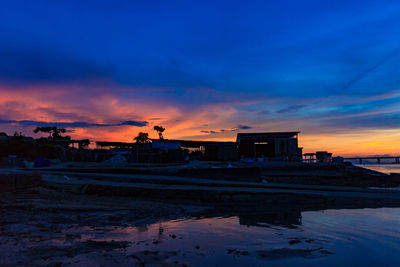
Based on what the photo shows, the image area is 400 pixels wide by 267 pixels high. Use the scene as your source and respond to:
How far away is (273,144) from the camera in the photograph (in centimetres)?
3684

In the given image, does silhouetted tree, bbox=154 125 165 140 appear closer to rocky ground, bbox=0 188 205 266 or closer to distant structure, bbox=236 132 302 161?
distant structure, bbox=236 132 302 161

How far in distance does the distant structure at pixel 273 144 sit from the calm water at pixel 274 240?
2704cm

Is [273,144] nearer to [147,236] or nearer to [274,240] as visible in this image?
[274,240]

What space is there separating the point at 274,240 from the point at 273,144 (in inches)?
1268

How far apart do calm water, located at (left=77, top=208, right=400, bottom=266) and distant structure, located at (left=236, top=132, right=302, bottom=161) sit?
27037mm

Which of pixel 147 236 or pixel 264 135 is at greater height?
pixel 264 135

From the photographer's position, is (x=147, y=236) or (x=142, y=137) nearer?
(x=147, y=236)

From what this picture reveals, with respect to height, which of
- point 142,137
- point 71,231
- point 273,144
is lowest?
point 71,231

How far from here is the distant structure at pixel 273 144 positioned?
34.5 meters

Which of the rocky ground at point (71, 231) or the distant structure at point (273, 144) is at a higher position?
the distant structure at point (273, 144)

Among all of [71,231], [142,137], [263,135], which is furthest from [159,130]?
[71,231]

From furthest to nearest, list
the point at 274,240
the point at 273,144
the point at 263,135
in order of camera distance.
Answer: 1. the point at 273,144
2. the point at 263,135
3. the point at 274,240

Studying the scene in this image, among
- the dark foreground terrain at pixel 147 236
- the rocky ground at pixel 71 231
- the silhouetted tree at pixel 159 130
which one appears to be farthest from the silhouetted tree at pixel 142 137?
the dark foreground terrain at pixel 147 236

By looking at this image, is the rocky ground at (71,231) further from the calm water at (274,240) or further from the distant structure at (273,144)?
the distant structure at (273,144)
